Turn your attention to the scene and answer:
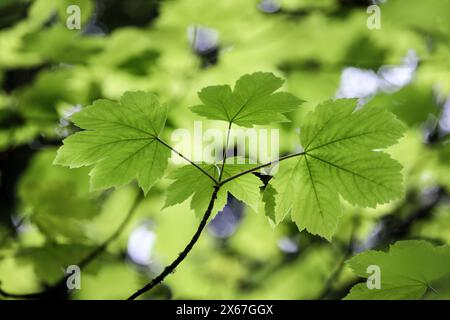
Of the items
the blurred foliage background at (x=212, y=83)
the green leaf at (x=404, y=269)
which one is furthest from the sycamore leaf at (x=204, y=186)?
the blurred foliage background at (x=212, y=83)

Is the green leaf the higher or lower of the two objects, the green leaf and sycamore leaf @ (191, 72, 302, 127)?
the lower

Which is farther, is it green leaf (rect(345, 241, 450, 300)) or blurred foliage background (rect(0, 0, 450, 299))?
blurred foliage background (rect(0, 0, 450, 299))

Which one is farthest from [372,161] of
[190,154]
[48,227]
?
[190,154]

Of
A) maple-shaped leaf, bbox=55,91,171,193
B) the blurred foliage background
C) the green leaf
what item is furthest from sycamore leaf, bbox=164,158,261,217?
the blurred foliage background

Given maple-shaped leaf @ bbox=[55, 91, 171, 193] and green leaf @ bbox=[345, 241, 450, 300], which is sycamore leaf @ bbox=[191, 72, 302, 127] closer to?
maple-shaped leaf @ bbox=[55, 91, 171, 193]

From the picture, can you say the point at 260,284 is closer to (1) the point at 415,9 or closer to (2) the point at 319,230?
(1) the point at 415,9

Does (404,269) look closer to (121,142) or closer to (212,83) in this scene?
(121,142)
